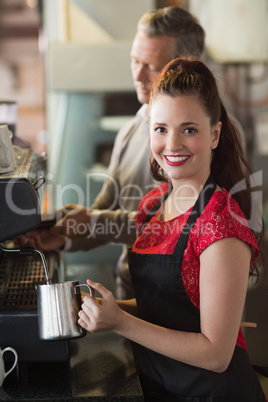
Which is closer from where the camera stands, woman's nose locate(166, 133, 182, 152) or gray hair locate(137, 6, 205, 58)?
woman's nose locate(166, 133, 182, 152)

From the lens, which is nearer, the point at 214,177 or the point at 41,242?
the point at 214,177

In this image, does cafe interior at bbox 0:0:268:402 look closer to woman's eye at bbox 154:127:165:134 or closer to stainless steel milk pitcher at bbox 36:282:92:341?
stainless steel milk pitcher at bbox 36:282:92:341

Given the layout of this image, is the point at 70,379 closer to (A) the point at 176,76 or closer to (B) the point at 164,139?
(B) the point at 164,139

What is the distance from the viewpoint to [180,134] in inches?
41.5

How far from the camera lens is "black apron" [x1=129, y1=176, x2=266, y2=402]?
106 centimetres

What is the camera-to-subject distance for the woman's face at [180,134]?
1050 millimetres

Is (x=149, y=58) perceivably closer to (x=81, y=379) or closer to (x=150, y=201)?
(x=150, y=201)

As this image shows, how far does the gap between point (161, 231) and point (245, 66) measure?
8.32ft

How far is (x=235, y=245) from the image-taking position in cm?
98

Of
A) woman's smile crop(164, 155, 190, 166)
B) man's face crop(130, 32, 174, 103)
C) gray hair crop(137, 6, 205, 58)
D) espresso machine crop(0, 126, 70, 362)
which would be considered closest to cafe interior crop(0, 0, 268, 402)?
espresso machine crop(0, 126, 70, 362)


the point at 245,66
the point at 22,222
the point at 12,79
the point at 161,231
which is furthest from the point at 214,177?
the point at 12,79

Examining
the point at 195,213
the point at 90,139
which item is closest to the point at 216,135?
the point at 195,213

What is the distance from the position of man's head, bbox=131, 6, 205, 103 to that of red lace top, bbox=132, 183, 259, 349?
63 centimetres

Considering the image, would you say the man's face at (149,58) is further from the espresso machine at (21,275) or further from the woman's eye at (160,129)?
the woman's eye at (160,129)
